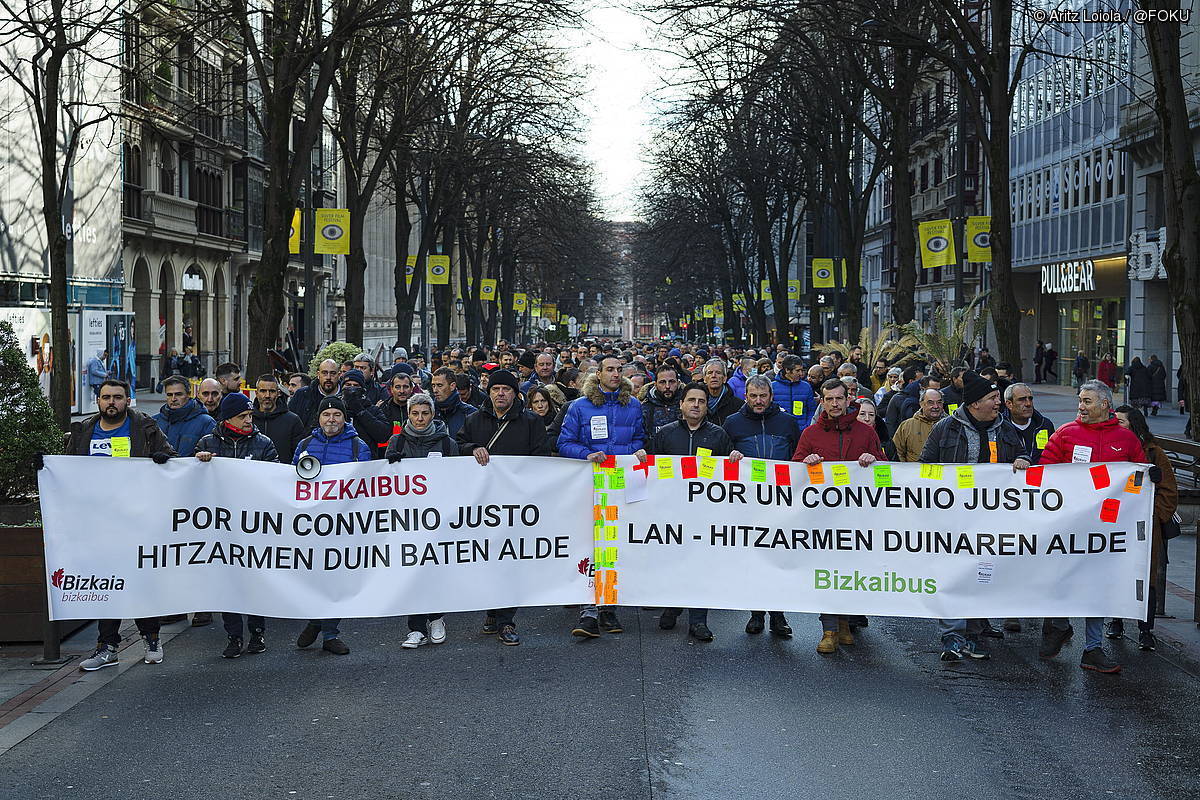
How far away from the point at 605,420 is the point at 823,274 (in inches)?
1342

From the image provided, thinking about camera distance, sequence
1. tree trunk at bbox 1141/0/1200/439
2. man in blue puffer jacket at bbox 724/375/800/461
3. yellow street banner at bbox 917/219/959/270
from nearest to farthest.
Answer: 1. man in blue puffer jacket at bbox 724/375/800/461
2. tree trunk at bbox 1141/0/1200/439
3. yellow street banner at bbox 917/219/959/270

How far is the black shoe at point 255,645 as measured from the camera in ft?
32.6

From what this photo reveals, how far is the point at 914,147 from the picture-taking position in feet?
218

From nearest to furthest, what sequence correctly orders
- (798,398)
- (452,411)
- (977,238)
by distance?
(452,411)
(798,398)
(977,238)

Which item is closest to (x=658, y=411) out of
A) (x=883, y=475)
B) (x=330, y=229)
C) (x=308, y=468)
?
(x=883, y=475)

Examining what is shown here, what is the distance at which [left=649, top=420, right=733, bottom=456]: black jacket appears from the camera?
10.5 m

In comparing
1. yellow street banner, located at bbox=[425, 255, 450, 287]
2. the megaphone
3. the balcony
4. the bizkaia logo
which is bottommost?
the bizkaia logo

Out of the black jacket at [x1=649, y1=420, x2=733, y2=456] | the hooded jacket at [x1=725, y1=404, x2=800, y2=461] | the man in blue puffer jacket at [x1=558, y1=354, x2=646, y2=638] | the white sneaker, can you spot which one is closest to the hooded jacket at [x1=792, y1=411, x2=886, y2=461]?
the hooded jacket at [x1=725, y1=404, x2=800, y2=461]

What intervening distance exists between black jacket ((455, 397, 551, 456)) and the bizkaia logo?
254cm

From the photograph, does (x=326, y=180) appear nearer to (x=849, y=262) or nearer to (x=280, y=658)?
(x=849, y=262)

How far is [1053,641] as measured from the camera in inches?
387

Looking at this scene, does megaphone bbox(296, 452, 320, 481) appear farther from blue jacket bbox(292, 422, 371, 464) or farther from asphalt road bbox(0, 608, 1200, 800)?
asphalt road bbox(0, 608, 1200, 800)

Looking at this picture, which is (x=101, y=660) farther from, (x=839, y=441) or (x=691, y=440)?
(x=839, y=441)

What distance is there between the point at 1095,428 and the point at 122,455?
6257 mm
